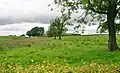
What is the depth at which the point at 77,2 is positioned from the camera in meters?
44.0

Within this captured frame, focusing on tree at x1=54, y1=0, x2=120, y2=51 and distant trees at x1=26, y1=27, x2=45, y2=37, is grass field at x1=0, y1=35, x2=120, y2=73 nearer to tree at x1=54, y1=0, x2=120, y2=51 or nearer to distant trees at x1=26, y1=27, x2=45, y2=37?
tree at x1=54, y1=0, x2=120, y2=51

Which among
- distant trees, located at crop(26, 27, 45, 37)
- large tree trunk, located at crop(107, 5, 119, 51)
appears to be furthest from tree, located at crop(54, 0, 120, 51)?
distant trees, located at crop(26, 27, 45, 37)

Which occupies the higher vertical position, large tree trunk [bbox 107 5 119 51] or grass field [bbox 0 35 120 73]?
large tree trunk [bbox 107 5 119 51]

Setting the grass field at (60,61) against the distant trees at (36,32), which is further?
the distant trees at (36,32)

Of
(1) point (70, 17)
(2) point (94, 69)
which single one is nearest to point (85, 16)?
(1) point (70, 17)

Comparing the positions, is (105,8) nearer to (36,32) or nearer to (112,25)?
(112,25)

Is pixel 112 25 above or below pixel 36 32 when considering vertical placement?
above

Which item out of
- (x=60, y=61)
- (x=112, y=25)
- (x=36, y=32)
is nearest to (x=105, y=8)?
(x=112, y=25)

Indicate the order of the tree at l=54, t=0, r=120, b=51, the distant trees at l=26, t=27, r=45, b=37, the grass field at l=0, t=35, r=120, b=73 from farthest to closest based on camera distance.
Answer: the distant trees at l=26, t=27, r=45, b=37, the tree at l=54, t=0, r=120, b=51, the grass field at l=0, t=35, r=120, b=73

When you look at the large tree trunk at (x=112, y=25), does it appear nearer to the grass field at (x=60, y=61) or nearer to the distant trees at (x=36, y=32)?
the grass field at (x=60, y=61)

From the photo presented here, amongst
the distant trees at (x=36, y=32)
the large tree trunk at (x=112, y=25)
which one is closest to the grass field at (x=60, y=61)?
the large tree trunk at (x=112, y=25)

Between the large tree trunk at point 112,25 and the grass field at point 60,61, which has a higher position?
the large tree trunk at point 112,25

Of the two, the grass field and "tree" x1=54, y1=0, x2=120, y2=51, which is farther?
"tree" x1=54, y1=0, x2=120, y2=51

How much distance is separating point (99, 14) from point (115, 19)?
230cm
